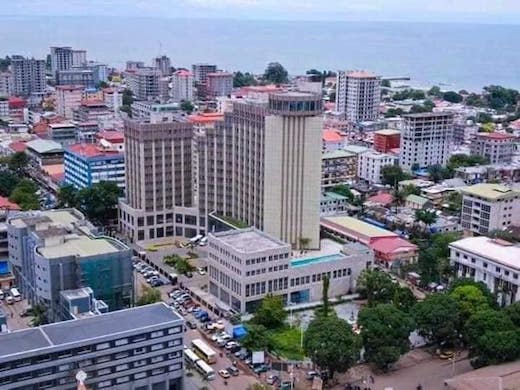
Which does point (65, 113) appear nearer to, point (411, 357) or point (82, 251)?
point (82, 251)

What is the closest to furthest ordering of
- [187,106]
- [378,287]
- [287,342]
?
[287,342] → [378,287] → [187,106]

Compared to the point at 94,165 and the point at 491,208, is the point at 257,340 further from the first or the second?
the point at 94,165

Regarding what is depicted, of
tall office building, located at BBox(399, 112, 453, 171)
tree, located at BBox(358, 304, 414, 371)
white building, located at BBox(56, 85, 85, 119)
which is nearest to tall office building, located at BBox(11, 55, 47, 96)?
white building, located at BBox(56, 85, 85, 119)

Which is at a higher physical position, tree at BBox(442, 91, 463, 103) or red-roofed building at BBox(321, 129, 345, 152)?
tree at BBox(442, 91, 463, 103)

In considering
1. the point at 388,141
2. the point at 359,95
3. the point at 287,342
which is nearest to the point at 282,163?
the point at 287,342

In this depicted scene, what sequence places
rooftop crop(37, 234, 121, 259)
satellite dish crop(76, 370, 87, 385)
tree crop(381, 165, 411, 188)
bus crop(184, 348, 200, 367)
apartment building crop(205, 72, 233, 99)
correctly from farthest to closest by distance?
1. apartment building crop(205, 72, 233, 99)
2. tree crop(381, 165, 411, 188)
3. rooftop crop(37, 234, 121, 259)
4. bus crop(184, 348, 200, 367)
5. satellite dish crop(76, 370, 87, 385)

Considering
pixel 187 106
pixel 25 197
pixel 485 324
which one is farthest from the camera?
pixel 187 106

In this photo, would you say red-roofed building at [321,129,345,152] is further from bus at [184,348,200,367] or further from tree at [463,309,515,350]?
bus at [184,348,200,367]
